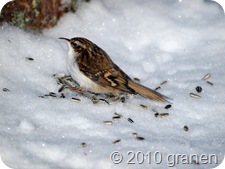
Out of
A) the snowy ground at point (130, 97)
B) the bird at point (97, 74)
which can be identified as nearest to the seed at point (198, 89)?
the snowy ground at point (130, 97)

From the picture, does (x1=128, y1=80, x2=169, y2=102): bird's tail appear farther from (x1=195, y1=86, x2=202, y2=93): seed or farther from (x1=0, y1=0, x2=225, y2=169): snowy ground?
(x1=195, y1=86, x2=202, y2=93): seed

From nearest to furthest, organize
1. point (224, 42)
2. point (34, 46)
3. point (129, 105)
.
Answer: point (129, 105)
point (34, 46)
point (224, 42)

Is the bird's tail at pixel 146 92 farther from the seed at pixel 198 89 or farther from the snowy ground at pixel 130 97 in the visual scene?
the seed at pixel 198 89

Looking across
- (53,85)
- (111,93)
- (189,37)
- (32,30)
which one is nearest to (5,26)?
(32,30)

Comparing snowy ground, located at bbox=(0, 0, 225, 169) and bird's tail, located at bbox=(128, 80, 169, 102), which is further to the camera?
bird's tail, located at bbox=(128, 80, 169, 102)

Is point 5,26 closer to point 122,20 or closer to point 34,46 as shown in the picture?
point 34,46

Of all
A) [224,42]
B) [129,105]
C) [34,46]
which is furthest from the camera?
[224,42]

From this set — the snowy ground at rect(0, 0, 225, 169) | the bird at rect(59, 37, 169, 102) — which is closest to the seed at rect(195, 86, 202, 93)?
the snowy ground at rect(0, 0, 225, 169)
